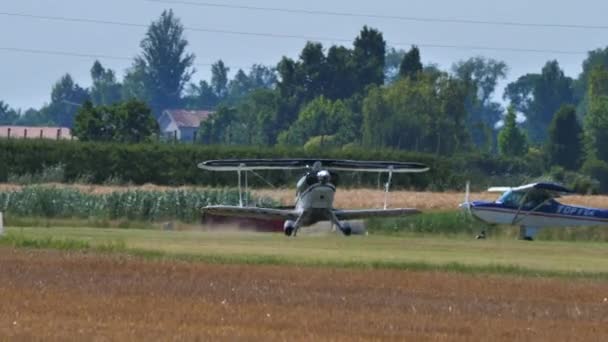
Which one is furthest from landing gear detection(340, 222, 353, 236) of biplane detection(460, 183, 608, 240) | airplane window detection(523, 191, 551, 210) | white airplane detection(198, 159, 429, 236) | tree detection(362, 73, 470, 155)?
tree detection(362, 73, 470, 155)

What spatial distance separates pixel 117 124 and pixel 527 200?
50.0 metres

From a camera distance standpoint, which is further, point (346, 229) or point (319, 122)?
point (319, 122)

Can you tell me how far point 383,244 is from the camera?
1725 inches

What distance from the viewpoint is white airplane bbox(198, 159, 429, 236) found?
51.2 meters

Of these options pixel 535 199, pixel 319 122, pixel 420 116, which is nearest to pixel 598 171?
pixel 420 116

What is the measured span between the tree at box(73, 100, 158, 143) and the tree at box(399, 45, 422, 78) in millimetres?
37045

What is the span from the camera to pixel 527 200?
56.8 metres

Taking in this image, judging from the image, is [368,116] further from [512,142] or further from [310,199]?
[310,199]

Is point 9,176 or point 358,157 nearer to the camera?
point 9,176

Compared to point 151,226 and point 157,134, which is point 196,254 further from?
point 157,134

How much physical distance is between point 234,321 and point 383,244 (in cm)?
2116

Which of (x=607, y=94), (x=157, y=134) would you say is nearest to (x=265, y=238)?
(x=157, y=134)

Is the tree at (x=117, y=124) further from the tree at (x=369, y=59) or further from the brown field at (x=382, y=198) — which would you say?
the tree at (x=369, y=59)

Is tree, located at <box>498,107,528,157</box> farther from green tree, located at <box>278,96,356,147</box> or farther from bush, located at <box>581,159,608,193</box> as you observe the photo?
bush, located at <box>581,159,608,193</box>
